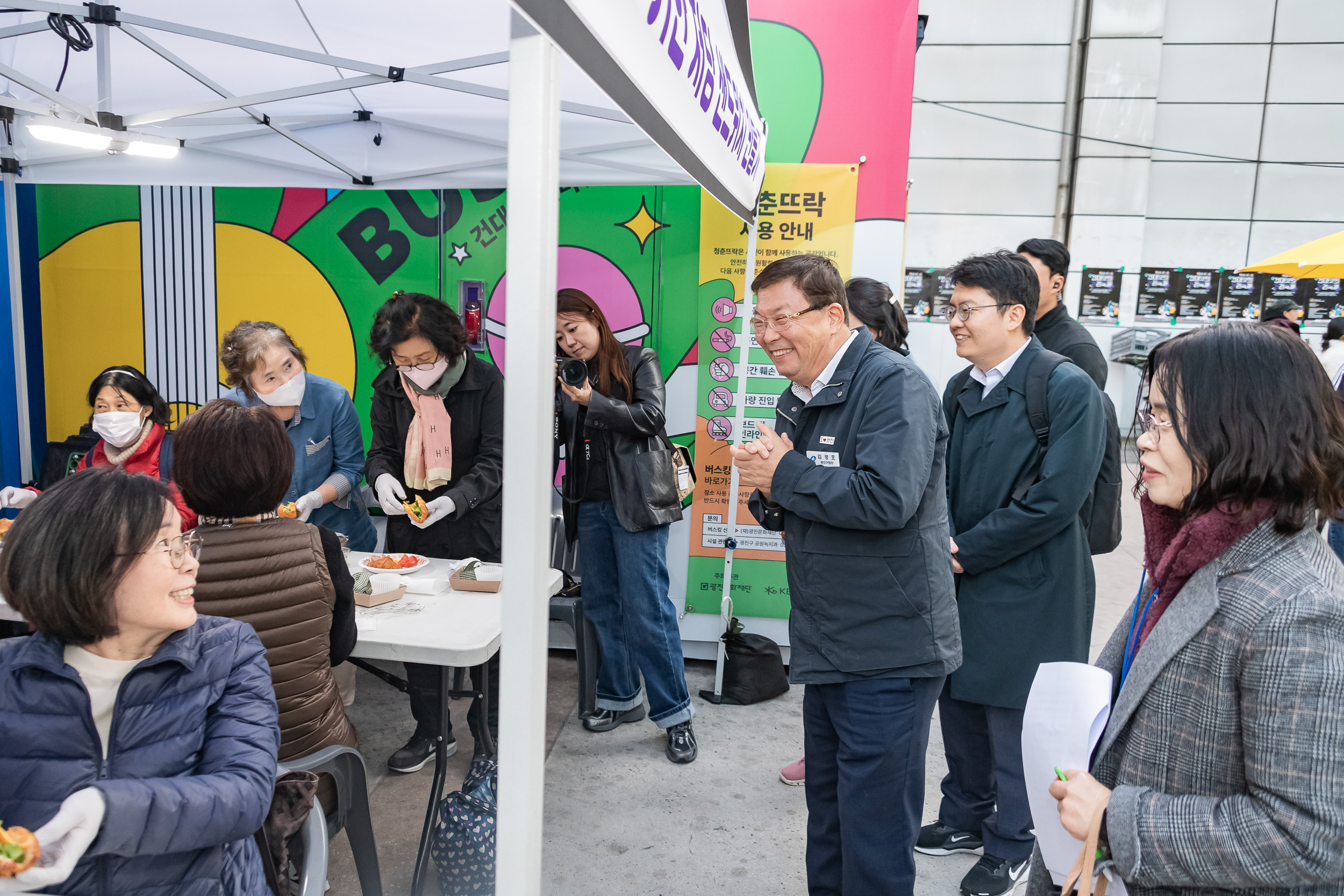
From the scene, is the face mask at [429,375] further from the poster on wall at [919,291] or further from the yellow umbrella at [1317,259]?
the poster on wall at [919,291]

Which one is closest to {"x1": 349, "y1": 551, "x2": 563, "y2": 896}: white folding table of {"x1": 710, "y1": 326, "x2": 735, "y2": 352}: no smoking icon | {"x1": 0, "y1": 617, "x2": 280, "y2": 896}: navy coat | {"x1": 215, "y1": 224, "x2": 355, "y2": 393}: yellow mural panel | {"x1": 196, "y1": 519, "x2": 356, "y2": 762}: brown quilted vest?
{"x1": 196, "y1": 519, "x2": 356, "y2": 762}: brown quilted vest

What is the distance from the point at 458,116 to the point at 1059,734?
12.3ft

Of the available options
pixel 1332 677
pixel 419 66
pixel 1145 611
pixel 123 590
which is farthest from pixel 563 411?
pixel 1332 677

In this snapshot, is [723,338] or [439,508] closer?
[439,508]

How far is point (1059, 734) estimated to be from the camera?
1166 mm

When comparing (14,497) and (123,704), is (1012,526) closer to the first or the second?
(123,704)

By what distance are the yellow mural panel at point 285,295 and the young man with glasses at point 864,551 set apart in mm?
3290

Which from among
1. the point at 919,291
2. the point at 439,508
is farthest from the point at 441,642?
the point at 919,291

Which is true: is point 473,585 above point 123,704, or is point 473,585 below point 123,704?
below

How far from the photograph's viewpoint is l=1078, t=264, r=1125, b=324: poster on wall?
10.3 metres

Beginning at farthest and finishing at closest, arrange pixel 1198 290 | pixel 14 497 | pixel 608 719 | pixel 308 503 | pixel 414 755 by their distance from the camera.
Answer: pixel 1198 290 < pixel 608 719 < pixel 14 497 < pixel 414 755 < pixel 308 503

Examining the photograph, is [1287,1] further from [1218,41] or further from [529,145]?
[529,145]

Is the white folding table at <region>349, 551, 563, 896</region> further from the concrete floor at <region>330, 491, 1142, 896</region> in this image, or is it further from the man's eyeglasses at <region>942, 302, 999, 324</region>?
the man's eyeglasses at <region>942, 302, 999, 324</region>

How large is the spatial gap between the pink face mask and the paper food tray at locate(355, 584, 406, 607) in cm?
83
